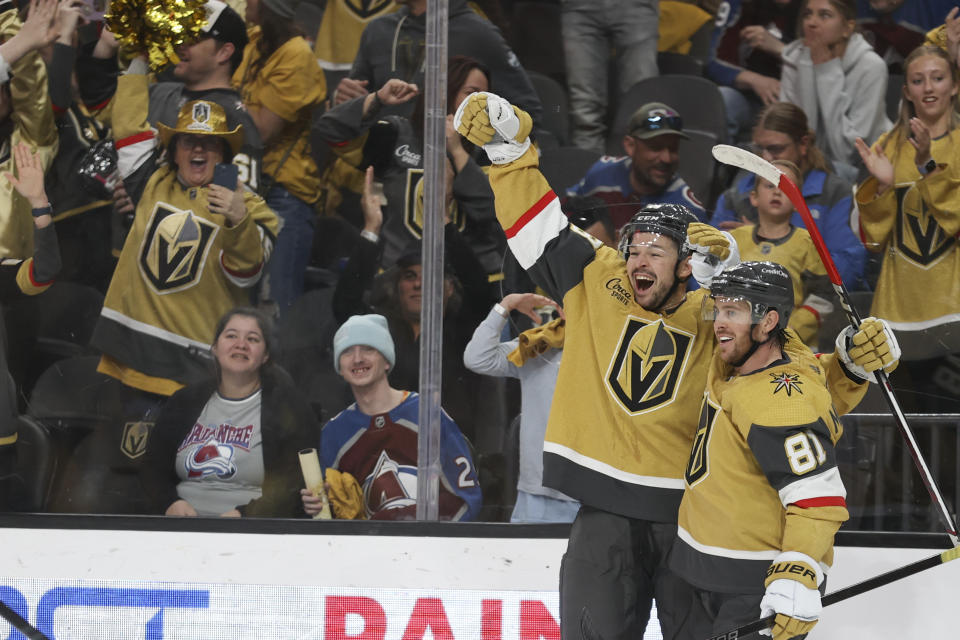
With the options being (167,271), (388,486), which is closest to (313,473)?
(388,486)

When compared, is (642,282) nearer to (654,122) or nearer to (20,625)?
(654,122)

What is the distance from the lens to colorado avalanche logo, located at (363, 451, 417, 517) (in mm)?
3045

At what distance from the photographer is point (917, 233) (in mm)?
3168

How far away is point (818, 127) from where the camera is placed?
3.22 metres

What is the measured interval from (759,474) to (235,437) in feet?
4.88

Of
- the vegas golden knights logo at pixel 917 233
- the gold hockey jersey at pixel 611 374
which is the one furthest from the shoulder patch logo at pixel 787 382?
the vegas golden knights logo at pixel 917 233

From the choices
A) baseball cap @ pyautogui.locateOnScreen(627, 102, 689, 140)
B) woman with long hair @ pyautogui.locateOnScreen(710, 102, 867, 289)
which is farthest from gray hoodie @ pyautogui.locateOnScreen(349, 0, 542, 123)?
woman with long hair @ pyautogui.locateOnScreen(710, 102, 867, 289)

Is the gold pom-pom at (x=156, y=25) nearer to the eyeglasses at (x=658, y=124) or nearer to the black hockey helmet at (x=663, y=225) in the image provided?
the eyeglasses at (x=658, y=124)

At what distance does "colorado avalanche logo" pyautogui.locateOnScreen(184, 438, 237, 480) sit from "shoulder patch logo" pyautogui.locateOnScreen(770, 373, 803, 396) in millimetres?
1540

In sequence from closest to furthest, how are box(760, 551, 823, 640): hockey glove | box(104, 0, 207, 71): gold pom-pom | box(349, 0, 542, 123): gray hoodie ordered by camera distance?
1. box(760, 551, 823, 640): hockey glove
2. box(349, 0, 542, 123): gray hoodie
3. box(104, 0, 207, 71): gold pom-pom

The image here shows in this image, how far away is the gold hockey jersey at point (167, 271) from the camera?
315 cm

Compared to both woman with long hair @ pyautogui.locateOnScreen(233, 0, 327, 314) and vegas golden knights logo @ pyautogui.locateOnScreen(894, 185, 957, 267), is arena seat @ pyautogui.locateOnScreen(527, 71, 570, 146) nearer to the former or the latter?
woman with long hair @ pyautogui.locateOnScreen(233, 0, 327, 314)

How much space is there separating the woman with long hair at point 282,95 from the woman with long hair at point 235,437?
1.25 feet

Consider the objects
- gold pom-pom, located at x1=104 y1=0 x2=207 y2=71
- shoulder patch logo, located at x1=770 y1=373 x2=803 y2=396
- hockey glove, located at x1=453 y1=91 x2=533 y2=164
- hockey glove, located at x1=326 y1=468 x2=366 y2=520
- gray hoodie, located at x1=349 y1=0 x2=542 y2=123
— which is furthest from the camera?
gold pom-pom, located at x1=104 y1=0 x2=207 y2=71
